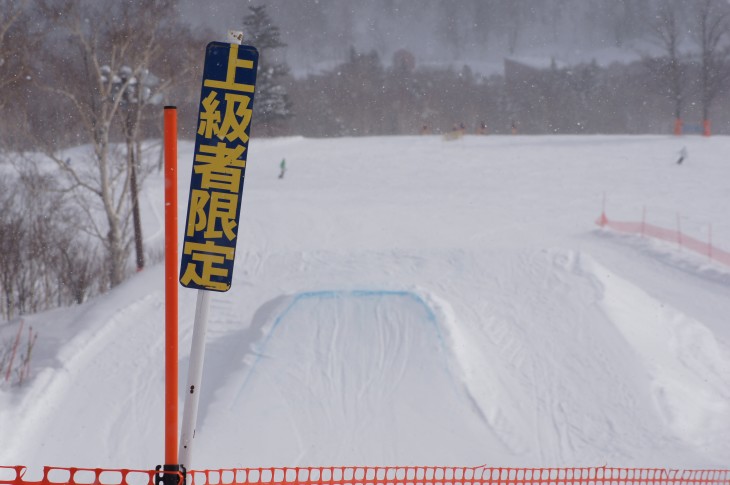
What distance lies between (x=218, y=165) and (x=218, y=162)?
0.6 inches

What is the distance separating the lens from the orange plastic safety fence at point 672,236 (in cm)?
1927

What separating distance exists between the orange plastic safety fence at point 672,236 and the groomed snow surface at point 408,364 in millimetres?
920

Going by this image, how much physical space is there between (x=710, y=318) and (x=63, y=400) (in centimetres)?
1373

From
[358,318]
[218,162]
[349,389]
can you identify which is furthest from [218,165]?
[358,318]

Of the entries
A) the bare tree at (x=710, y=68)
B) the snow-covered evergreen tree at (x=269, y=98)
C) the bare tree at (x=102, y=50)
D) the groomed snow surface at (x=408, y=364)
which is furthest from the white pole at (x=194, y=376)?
the snow-covered evergreen tree at (x=269, y=98)

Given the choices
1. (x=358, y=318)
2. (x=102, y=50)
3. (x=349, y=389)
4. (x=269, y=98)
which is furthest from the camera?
(x=269, y=98)

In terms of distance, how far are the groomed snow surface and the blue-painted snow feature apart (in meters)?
0.03

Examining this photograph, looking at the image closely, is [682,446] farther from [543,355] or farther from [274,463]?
[274,463]

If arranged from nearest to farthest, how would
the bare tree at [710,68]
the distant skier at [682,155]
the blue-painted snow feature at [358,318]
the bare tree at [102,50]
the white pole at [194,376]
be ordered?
the white pole at [194,376], the blue-painted snow feature at [358,318], the bare tree at [102,50], the distant skier at [682,155], the bare tree at [710,68]

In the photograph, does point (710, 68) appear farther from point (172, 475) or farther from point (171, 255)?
point (172, 475)

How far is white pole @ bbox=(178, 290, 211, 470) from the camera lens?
10.8 feet

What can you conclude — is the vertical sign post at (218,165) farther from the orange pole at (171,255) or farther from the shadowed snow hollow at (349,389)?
the shadowed snow hollow at (349,389)

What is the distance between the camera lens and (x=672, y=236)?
70.5ft

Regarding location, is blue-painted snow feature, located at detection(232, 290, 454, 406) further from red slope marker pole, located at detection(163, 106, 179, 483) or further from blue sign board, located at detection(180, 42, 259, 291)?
blue sign board, located at detection(180, 42, 259, 291)
